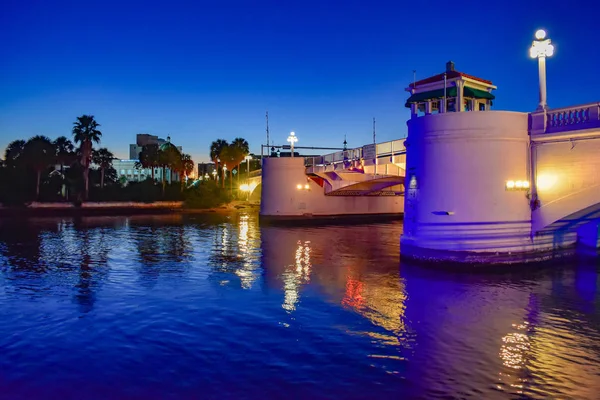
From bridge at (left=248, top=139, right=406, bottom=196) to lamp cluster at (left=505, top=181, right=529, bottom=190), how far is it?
1039 cm

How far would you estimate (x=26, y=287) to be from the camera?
16.9 m

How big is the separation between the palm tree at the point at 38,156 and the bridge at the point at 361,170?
3922cm

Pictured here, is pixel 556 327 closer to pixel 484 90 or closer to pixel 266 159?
pixel 484 90

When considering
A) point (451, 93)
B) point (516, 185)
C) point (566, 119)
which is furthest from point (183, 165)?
point (566, 119)

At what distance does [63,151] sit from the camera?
7494 cm

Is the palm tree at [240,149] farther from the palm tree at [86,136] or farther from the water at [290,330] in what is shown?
the water at [290,330]

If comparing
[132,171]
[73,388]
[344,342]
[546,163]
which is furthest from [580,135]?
[132,171]

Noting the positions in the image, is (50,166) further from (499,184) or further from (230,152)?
(499,184)

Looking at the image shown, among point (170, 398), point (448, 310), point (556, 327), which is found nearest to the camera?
point (170, 398)

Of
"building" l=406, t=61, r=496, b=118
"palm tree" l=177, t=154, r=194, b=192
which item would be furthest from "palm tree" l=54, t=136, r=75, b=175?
"building" l=406, t=61, r=496, b=118

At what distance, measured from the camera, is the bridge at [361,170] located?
1290 inches

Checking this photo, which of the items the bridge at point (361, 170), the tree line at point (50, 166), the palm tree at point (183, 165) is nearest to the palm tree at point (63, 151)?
the tree line at point (50, 166)

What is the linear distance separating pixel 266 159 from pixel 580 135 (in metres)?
36.4

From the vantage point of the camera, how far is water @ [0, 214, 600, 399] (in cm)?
874
